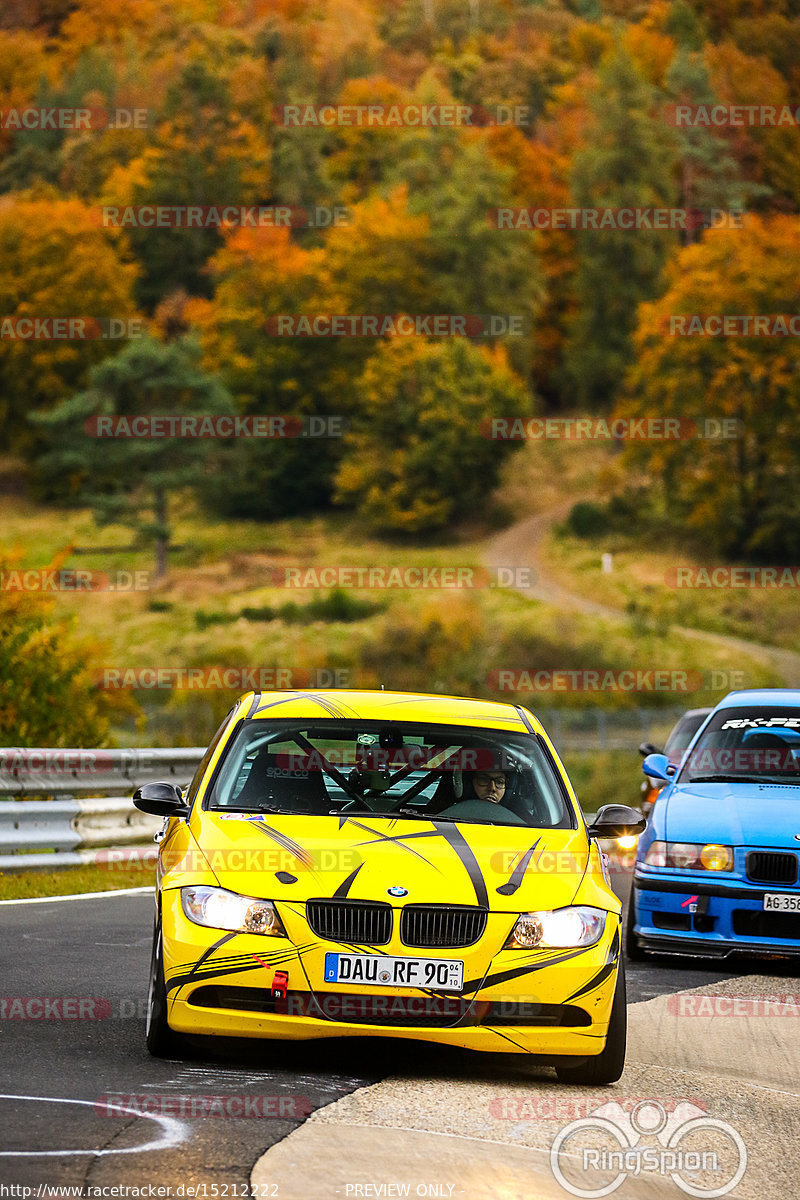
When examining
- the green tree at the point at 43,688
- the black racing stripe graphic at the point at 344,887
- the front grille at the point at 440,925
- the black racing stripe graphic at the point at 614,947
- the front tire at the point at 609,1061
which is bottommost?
the green tree at the point at 43,688

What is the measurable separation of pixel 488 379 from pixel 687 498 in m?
13.5

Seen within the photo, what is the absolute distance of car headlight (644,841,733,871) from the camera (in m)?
11.1

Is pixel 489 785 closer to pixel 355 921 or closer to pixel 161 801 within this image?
pixel 161 801

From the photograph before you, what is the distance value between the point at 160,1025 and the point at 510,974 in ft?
4.36

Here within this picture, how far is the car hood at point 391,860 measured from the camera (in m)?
7.15

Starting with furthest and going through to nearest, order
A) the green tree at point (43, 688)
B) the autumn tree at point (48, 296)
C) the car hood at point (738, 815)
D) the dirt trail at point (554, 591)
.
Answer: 1. the autumn tree at point (48, 296)
2. the dirt trail at point (554, 591)
3. the green tree at point (43, 688)
4. the car hood at point (738, 815)

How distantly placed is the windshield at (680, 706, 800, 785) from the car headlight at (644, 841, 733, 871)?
1061 millimetres

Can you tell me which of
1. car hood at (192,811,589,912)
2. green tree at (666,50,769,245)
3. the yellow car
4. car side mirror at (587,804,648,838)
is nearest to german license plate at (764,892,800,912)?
car side mirror at (587,804,648,838)

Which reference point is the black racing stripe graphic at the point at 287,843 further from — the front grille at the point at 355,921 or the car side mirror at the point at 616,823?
the car side mirror at the point at 616,823

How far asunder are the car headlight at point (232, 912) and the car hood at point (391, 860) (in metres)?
0.04

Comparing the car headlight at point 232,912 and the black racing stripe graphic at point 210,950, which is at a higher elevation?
the car headlight at point 232,912

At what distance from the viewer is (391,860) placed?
729cm

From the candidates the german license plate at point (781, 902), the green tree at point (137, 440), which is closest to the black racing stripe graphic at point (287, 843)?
the german license plate at point (781, 902)

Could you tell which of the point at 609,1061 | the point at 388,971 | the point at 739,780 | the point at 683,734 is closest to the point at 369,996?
the point at 388,971
